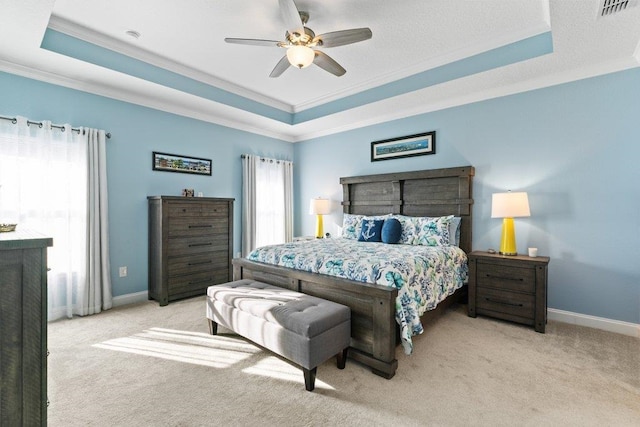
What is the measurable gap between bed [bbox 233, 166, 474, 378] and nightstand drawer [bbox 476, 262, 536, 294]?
1.29 feet

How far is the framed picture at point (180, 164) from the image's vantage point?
4.04m

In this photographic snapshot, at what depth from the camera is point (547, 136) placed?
328cm

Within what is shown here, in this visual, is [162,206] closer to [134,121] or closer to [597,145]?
[134,121]

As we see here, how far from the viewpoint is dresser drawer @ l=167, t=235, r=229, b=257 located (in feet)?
12.4

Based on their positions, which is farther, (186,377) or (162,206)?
(162,206)

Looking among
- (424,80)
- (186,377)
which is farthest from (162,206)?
(424,80)

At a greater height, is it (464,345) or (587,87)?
(587,87)

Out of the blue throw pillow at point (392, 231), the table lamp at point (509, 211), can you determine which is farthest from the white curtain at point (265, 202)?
the table lamp at point (509, 211)

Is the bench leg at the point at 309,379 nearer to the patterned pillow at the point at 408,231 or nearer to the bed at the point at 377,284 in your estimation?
the bed at the point at 377,284

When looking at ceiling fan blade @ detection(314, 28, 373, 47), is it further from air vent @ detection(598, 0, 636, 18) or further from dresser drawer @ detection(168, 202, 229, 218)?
dresser drawer @ detection(168, 202, 229, 218)

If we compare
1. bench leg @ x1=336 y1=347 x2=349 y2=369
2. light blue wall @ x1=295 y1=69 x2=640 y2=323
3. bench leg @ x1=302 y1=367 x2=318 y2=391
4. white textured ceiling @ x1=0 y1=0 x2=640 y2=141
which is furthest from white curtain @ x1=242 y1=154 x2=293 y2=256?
bench leg @ x1=302 y1=367 x2=318 y2=391

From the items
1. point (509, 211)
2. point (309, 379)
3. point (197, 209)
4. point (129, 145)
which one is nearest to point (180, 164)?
point (129, 145)

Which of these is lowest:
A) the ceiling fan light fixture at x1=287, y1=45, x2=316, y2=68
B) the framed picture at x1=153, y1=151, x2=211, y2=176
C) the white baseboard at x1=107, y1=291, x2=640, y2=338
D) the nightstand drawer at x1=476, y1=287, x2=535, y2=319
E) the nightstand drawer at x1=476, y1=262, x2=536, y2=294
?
the white baseboard at x1=107, y1=291, x2=640, y2=338

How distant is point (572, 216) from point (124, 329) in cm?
470
